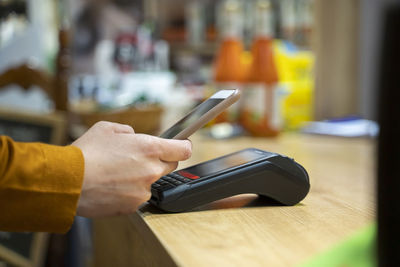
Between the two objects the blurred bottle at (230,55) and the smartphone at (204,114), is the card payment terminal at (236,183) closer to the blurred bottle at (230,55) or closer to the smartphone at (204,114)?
the smartphone at (204,114)

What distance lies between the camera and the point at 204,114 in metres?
0.58

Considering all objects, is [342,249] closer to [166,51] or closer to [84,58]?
[166,51]

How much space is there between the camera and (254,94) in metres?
1.35

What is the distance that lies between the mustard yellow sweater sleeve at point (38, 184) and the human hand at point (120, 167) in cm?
1

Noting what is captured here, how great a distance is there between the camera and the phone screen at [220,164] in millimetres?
609

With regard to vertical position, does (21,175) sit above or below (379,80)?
below

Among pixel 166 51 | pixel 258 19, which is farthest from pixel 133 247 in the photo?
pixel 166 51

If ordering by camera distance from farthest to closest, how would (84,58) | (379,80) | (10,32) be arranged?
(84,58)
(10,32)
(379,80)

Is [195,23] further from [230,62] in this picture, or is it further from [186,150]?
[186,150]

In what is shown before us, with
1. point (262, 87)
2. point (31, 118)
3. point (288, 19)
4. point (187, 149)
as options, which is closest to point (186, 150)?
point (187, 149)

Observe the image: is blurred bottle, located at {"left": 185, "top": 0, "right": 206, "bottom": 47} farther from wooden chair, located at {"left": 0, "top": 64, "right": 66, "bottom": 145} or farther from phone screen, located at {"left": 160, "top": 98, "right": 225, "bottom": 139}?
phone screen, located at {"left": 160, "top": 98, "right": 225, "bottom": 139}

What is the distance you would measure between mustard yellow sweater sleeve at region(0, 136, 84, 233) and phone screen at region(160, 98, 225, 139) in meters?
0.13

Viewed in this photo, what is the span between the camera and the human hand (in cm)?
54

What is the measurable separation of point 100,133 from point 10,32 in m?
1.96
